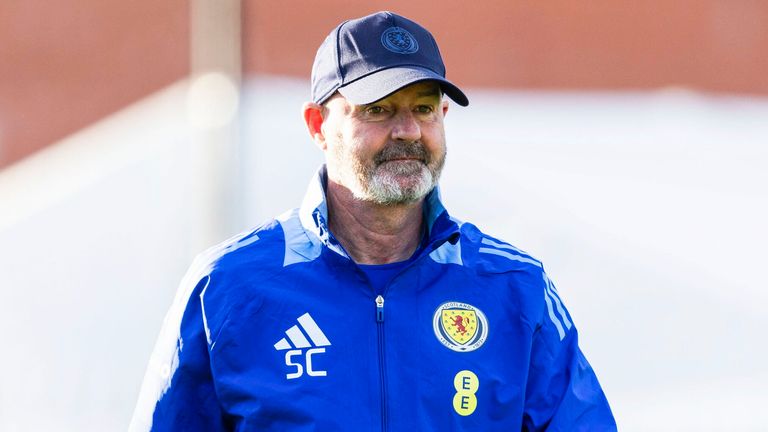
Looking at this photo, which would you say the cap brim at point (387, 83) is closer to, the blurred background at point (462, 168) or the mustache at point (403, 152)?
the mustache at point (403, 152)

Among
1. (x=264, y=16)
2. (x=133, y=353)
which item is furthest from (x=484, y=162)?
(x=133, y=353)

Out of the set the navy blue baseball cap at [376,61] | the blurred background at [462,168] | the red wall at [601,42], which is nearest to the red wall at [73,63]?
the blurred background at [462,168]

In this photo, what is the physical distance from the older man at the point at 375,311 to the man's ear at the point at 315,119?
8 centimetres

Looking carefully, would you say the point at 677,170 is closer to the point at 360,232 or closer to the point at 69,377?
the point at 69,377

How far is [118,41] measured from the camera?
5375 millimetres

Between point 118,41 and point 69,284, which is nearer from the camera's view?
point 69,284

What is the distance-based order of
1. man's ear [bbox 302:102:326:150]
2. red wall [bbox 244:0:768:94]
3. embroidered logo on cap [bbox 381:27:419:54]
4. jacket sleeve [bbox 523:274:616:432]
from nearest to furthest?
jacket sleeve [bbox 523:274:616:432] → embroidered logo on cap [bbox 381:27:419:54] → man's ear [bbox 302:102:326:150] → red wall [bbox 244:0:768:94]

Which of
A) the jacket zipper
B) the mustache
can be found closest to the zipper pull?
the jacket zipper

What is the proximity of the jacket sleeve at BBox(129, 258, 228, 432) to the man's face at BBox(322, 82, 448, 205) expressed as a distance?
1.29ft

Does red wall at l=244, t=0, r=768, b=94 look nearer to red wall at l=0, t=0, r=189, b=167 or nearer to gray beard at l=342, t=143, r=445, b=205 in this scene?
red wall at l=0, t=0, r=189, b=167

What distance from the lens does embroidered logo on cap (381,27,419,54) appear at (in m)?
2.06

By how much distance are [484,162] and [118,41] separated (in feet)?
6.66

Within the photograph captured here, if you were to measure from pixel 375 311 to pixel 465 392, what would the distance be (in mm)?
218

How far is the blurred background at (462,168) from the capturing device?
176 inches
